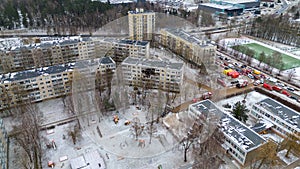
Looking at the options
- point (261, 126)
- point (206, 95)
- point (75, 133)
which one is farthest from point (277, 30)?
point (75, 133)

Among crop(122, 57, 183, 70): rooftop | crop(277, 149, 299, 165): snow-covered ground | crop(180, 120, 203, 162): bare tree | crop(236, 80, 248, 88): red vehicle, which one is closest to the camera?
crop(277, 149, 299, 165): snow-covered ground

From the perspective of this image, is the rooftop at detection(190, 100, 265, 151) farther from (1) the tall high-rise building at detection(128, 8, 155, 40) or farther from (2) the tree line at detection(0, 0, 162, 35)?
(2) the tree line at detection(0, 0, 162, 35)

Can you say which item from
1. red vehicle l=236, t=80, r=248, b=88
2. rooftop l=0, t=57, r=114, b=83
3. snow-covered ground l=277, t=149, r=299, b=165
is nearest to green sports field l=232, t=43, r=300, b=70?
red vehicle l=236, t=80, r=248, b=88

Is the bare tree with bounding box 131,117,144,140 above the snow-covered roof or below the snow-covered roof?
below

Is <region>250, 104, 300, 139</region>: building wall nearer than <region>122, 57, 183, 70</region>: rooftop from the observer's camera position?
Yes

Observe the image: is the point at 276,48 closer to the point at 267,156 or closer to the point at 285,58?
the point at 285,58

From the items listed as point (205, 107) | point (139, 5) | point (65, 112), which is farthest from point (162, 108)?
point (139, 5)

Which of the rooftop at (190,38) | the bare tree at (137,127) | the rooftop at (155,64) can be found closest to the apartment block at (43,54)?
the rooftop at (155,64)

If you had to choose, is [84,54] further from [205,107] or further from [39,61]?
[205,107]
